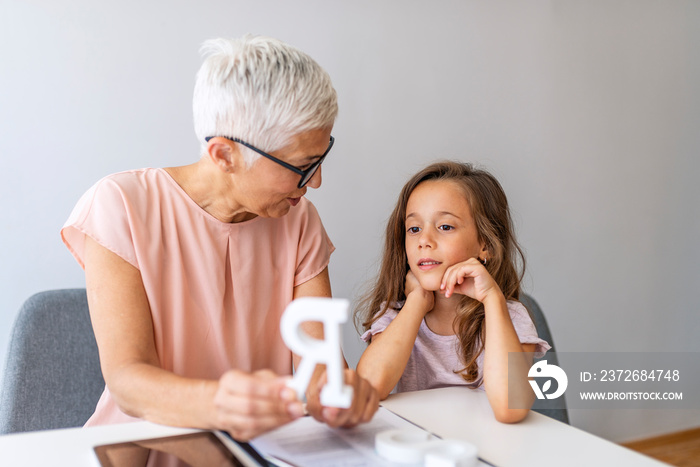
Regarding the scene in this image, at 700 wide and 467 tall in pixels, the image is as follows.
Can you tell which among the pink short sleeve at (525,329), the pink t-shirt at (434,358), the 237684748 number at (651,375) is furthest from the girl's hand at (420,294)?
the 237684748 number at (651,375)

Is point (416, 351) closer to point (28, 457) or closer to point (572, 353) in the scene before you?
point (28, 457)

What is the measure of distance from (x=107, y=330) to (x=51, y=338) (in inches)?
21.9

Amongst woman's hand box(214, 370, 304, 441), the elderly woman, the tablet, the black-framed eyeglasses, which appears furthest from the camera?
the black-framed eyeglasses

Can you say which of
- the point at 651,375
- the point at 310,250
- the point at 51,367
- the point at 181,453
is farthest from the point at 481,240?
the point at 651,375

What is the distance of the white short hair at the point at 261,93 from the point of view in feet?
4.14

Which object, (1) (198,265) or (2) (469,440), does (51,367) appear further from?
(2) (469,440)

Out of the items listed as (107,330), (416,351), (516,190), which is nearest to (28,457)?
(107,330)

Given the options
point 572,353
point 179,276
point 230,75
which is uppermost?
point 230,75

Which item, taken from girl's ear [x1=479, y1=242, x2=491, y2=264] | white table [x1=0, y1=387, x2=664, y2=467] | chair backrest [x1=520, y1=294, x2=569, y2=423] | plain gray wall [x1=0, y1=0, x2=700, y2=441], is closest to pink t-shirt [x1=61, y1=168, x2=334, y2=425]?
white table [x1=0, y1=387, x2=664, y2=467]

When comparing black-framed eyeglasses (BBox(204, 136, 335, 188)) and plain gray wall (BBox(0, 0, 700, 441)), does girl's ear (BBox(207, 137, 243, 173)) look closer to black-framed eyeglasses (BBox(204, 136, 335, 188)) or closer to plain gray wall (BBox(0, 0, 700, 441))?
black-framed eyeglasses (BBox(204, 136, 335, 188))

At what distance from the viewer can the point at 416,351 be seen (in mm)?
1772

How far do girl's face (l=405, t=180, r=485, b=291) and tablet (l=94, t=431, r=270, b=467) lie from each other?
738 millimetres

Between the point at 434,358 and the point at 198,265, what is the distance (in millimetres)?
659

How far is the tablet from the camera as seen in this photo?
1.01 metres
